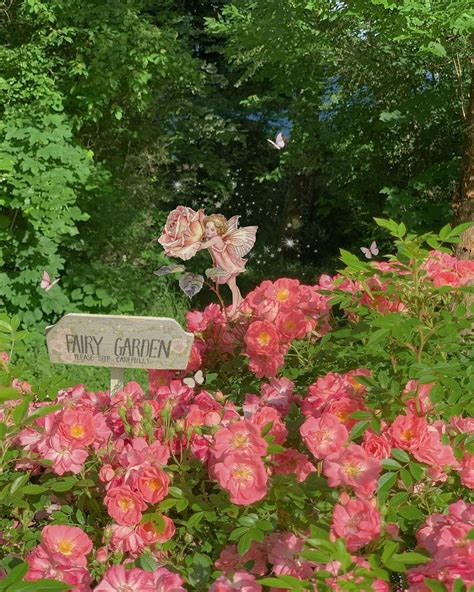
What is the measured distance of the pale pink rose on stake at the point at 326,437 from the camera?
1.27 meters

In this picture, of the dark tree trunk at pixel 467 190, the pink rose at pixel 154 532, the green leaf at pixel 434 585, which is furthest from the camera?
the dark tree trunk at pixel 467 190

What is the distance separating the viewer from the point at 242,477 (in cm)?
121

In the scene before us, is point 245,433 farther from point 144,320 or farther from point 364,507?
point 144,320

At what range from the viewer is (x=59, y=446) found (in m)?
1.40

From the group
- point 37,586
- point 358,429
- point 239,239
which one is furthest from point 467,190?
point 37,586

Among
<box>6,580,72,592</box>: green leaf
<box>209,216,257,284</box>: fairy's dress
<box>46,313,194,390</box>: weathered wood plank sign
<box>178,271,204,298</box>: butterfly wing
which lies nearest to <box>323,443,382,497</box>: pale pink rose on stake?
<box>6,580,72,592</box>: green leaf

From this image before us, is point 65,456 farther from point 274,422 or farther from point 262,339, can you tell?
point 262,339

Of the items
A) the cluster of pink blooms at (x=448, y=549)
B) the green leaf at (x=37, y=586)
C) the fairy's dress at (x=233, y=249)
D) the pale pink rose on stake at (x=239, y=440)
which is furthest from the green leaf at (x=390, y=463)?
the fairy's dress at (x=233, y=249)

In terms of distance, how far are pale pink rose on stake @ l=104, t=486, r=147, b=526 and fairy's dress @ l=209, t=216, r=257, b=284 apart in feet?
4.01

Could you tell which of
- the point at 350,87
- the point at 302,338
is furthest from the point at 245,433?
the point at 350,87

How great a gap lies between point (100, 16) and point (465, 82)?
364 centimetres

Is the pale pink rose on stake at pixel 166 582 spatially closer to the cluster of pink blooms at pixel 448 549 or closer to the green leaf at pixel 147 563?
the green leaf at pixel 147 563

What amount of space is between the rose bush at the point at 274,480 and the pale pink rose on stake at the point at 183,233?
729mm

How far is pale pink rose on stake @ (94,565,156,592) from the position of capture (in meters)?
1.10
